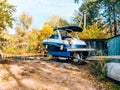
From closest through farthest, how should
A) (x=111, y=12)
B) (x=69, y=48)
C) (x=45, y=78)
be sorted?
(x=45, y=78), (x=69, y=48), (x=111, y=12)

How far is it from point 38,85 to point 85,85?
197 centimetres

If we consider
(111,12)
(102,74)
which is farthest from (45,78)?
(111,12)

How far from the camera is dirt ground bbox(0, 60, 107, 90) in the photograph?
9.44 m

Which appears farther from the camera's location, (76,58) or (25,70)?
(76,58)

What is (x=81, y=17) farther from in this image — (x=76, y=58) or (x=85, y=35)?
(x=76, y=58)

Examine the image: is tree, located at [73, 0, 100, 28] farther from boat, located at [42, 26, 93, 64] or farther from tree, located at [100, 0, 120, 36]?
boat, located at [42, 26, 93, 64]

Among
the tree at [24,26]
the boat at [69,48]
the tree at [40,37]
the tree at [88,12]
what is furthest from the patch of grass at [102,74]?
the tree at [24,26]

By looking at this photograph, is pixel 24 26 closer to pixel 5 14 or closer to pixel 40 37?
pixel 40 37

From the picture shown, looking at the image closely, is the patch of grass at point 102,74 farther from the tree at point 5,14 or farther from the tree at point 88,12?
the tree at point 88,12

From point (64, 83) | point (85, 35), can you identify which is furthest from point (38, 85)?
point (85, 35)

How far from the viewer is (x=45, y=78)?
10602 mm

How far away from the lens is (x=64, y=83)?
10109 millimetres

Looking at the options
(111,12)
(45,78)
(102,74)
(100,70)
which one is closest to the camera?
(45,78)

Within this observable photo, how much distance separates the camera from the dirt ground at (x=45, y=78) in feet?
31.0
